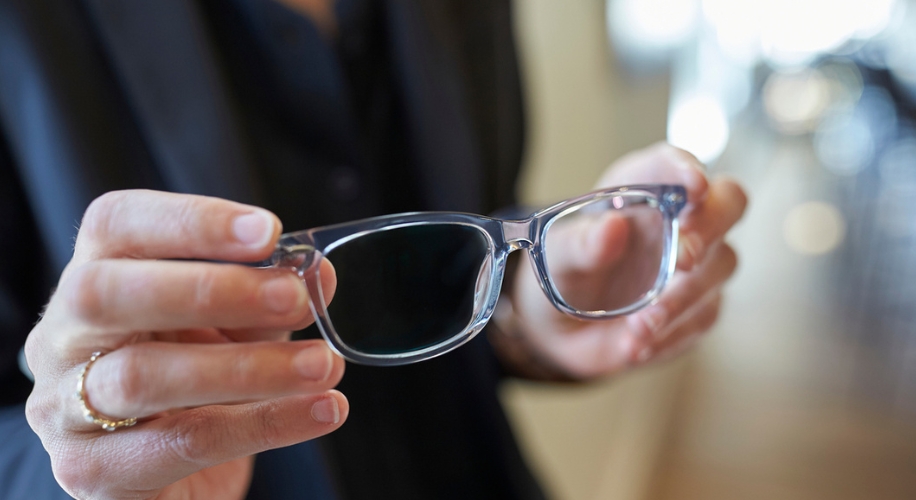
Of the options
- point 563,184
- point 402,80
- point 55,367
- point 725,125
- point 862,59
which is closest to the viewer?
point 55,367

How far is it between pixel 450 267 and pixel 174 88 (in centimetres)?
22

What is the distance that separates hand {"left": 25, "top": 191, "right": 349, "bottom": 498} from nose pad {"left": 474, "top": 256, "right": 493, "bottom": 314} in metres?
0.12

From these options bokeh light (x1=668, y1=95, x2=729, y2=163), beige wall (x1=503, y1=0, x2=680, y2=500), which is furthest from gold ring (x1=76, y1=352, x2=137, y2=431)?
bokeh light (x1=668, y1=95, x2=729, y2=163)

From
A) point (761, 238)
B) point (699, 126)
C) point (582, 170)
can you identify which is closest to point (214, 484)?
point (582, 170)

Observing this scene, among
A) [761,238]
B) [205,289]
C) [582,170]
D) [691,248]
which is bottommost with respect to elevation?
[761,238]

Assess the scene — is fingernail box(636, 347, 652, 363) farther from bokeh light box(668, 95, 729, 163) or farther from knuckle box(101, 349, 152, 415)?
bokeh light box(668, 95, 729, 163)

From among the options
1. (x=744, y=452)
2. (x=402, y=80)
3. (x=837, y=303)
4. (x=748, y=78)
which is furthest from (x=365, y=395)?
(x=748, y=78)

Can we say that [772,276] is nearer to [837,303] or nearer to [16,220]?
[837,303]

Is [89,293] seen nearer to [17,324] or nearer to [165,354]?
[165,354]

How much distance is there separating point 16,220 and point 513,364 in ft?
1.58

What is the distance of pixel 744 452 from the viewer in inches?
59.8

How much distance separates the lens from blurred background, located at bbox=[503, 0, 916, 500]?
4.16 feet

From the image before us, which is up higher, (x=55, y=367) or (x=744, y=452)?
(x=55, y=367)

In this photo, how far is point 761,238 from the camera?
8.14 ft
